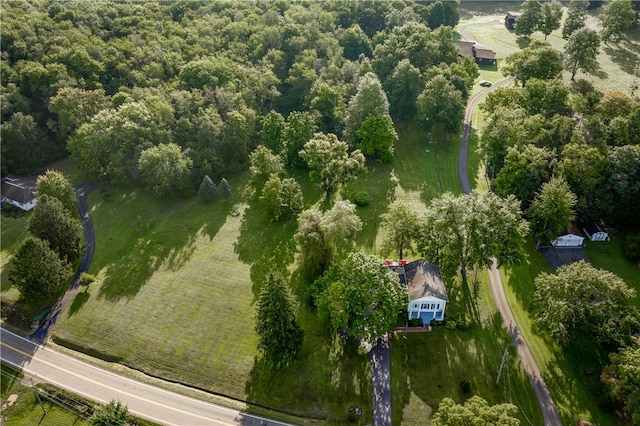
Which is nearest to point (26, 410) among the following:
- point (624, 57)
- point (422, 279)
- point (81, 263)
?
point (81, 263)

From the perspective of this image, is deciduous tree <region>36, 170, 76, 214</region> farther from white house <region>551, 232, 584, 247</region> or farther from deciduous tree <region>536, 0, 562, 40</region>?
deciduous tree <region>536, 0, 562, 40</region>

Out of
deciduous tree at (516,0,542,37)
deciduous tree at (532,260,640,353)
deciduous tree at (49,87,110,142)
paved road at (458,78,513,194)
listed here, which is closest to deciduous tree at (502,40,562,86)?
paved road at (458,78,513,194)

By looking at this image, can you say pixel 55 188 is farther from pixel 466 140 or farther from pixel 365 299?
pixel 466 140

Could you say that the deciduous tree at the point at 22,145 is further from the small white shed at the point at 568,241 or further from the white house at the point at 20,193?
the small white shed at the point at 568,241

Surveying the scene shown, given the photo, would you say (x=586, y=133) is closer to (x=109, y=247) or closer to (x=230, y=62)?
(x=230, y=62)

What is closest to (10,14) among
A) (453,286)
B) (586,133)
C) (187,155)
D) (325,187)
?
(187,155)

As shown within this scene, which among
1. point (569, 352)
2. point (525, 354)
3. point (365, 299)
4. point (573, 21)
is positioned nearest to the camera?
point (365, 299)
